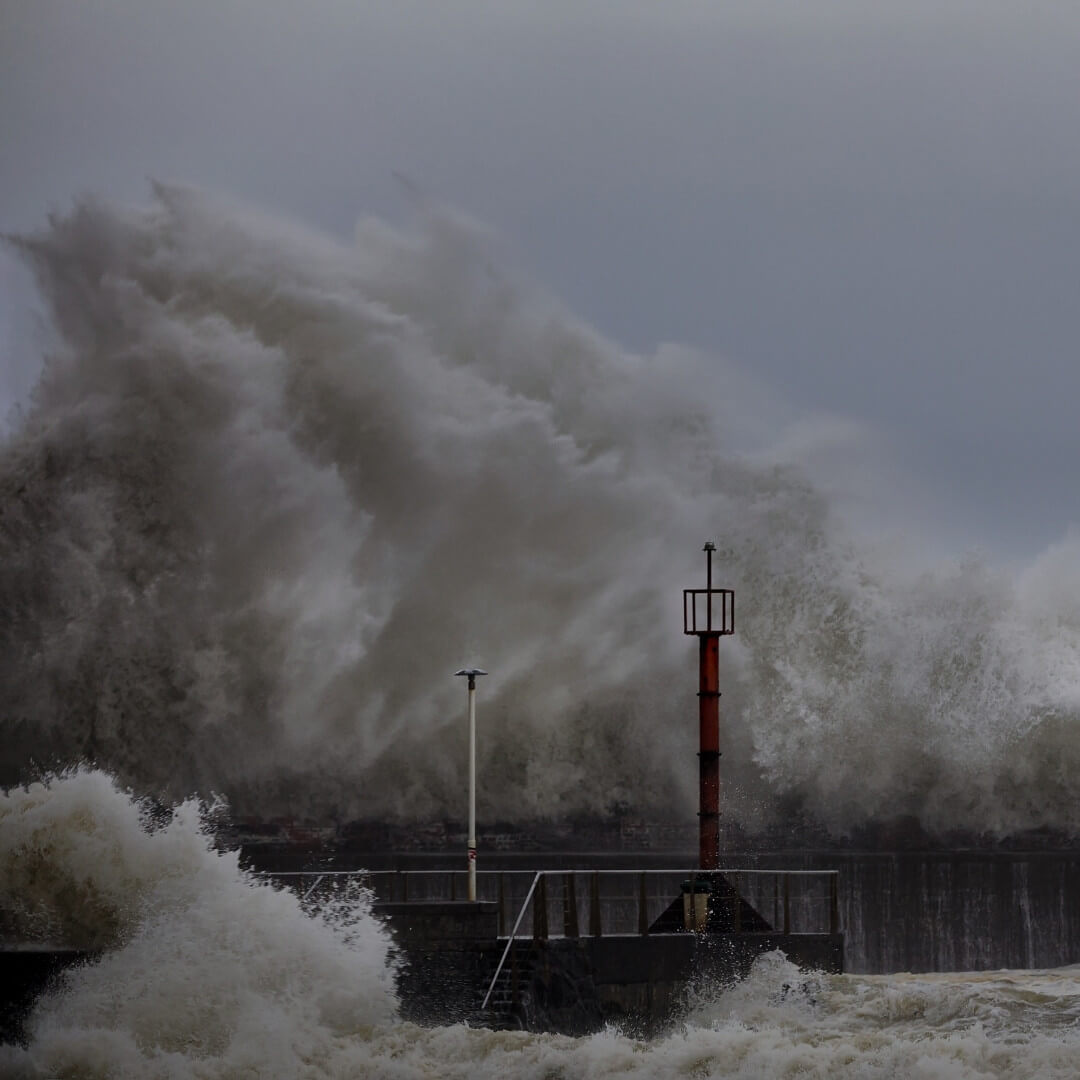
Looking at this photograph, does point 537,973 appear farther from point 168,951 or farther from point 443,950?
point 168,951

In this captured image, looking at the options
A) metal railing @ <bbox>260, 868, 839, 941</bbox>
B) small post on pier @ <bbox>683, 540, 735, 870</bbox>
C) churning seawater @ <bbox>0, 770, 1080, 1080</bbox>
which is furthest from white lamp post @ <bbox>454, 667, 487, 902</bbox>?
metal railing @ <bbox>260, 868, 839, 941</bbox>

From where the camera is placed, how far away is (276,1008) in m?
20.8

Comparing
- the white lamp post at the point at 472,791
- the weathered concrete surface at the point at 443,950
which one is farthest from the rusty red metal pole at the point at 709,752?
the weathered concrete surface at the point at 443,950

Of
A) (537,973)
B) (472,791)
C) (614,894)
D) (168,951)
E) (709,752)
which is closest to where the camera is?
(168,951)

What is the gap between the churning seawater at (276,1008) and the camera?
19.6m

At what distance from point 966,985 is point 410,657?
14113 mm

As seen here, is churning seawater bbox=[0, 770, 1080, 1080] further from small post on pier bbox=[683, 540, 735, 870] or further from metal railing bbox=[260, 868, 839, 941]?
metal railing bbox=[260, 868, 839, 941]

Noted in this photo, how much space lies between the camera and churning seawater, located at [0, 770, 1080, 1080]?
19.6 meters

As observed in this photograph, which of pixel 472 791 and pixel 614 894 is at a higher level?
pixel 472 791

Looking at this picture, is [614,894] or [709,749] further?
[614,894]

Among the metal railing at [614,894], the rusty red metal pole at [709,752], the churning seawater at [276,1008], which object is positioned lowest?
the churning seawater at [276,1008]

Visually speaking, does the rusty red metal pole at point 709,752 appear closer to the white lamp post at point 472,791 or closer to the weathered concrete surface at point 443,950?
the white lamp post at point 472,791

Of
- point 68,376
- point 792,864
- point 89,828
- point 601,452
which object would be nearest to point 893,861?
point 792,864

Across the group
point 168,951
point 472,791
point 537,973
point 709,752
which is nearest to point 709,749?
point 709,752
